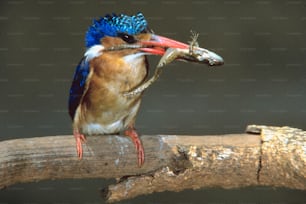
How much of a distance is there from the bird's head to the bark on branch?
0.26 m

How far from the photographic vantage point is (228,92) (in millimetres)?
3605

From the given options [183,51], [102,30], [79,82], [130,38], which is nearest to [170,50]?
[183,51]

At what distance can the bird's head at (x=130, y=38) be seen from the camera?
2576 mm

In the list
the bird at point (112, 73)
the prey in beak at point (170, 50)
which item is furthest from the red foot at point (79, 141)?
the prey in beak at point (170, 50)

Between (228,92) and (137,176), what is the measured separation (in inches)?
41.3

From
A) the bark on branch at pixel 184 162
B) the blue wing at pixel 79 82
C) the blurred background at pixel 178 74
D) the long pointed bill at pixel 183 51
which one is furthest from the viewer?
the blurred background at pixel 178 74

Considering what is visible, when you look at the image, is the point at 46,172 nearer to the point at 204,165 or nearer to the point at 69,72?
the point at 204,165

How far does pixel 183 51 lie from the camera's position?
8.30ft

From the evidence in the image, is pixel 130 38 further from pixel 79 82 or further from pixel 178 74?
pixel 178 74

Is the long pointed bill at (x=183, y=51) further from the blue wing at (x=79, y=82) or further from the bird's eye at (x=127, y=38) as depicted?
the blue wing at (x=79, y=82)

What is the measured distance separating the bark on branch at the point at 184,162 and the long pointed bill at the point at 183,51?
0.85ft

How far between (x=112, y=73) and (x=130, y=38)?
0.14 meters

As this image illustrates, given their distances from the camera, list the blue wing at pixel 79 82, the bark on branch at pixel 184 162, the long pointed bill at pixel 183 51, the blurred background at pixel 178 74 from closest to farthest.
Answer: the long pointed bill at pixel 183 51, the bark on branch at pixel 184 162, the blue wing at pixel 79 82, the blurred background at pixel 178 74

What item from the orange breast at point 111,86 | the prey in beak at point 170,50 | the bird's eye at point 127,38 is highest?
the bird's eye at point 127,38
